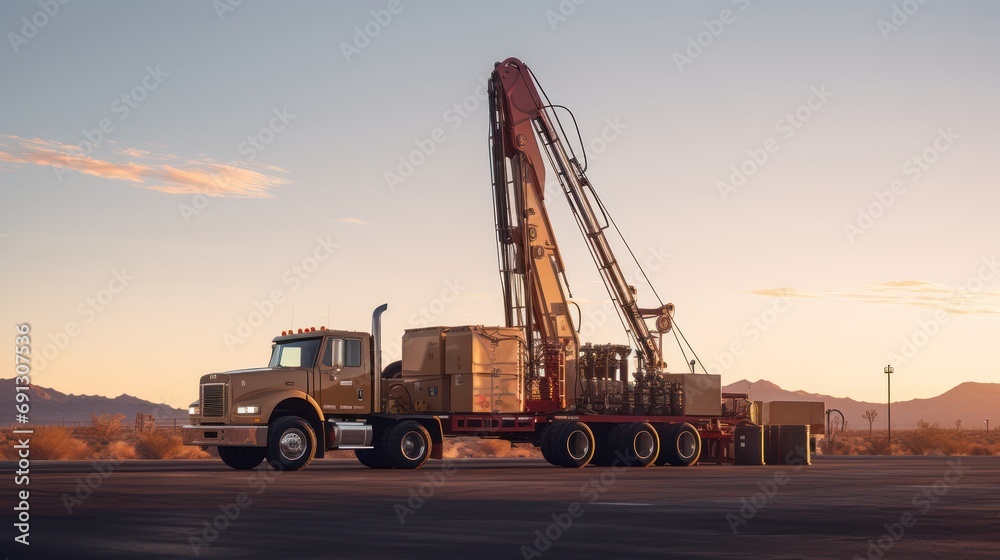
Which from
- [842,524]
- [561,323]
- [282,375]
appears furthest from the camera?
[561,323]

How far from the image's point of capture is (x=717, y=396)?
3675 cm

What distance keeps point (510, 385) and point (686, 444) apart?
567 cm

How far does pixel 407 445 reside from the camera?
30.8m

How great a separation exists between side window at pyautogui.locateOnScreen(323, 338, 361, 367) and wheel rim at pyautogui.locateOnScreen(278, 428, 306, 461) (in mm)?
2288

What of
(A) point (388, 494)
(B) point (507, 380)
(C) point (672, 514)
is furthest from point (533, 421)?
(C) point (672, 514)

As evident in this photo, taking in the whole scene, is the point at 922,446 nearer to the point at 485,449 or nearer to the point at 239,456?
the point at 485,449

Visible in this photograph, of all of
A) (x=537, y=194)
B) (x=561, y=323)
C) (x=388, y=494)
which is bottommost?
(x=388, y=494)

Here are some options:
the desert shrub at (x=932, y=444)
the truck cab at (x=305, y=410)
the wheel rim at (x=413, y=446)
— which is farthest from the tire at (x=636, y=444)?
the desert shrub at (x=932, y=444)

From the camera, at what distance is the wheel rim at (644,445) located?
1353 inches

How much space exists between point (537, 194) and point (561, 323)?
12.5 feet

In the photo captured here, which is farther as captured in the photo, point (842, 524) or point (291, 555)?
point (842, 524)

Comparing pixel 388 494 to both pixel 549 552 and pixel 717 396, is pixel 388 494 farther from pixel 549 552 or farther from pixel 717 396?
pixel 717 396

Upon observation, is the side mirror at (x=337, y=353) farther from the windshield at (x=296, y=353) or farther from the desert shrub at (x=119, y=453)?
the desert shrub at (x=119, y=453)

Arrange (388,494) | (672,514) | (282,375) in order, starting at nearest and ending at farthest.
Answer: (672,514)
(388,494)
(282,375)
